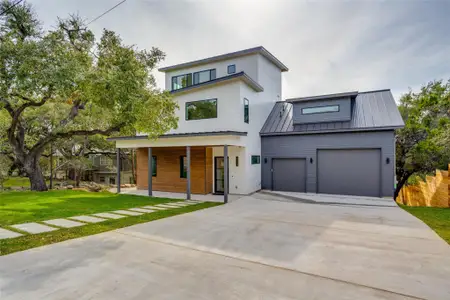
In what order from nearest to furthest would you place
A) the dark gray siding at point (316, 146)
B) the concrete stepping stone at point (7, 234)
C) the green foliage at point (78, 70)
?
the concrete stepping stone at point (7, 234) < the green foliage at point (78, 70) < the dark gray siding at point (316, 146)

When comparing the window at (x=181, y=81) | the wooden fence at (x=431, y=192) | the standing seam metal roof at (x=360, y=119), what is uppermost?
the window at (x=181, y=81)

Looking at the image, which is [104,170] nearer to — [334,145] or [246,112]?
[246,112]

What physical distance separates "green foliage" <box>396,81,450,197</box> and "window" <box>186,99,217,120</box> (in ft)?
34.2

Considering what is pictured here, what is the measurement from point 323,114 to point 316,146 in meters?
1.74

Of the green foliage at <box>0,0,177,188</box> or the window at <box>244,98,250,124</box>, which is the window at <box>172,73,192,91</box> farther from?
the window at <box>244,98,250,124</box>

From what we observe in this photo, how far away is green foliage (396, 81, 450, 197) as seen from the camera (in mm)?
12466

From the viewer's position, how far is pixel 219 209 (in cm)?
862

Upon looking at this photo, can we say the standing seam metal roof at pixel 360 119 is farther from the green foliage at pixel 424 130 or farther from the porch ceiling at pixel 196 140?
the porch ceiling at pixel 196 140

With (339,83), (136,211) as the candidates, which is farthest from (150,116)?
(339,83)

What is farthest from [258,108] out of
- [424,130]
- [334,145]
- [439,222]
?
[424,130]

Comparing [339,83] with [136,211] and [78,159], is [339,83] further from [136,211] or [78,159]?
[78,159]

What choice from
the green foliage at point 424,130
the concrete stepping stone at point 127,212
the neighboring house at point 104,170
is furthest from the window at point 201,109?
the neighboring house at point 104,170

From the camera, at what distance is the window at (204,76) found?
48.1 feet

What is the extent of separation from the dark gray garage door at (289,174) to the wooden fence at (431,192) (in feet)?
20.3
